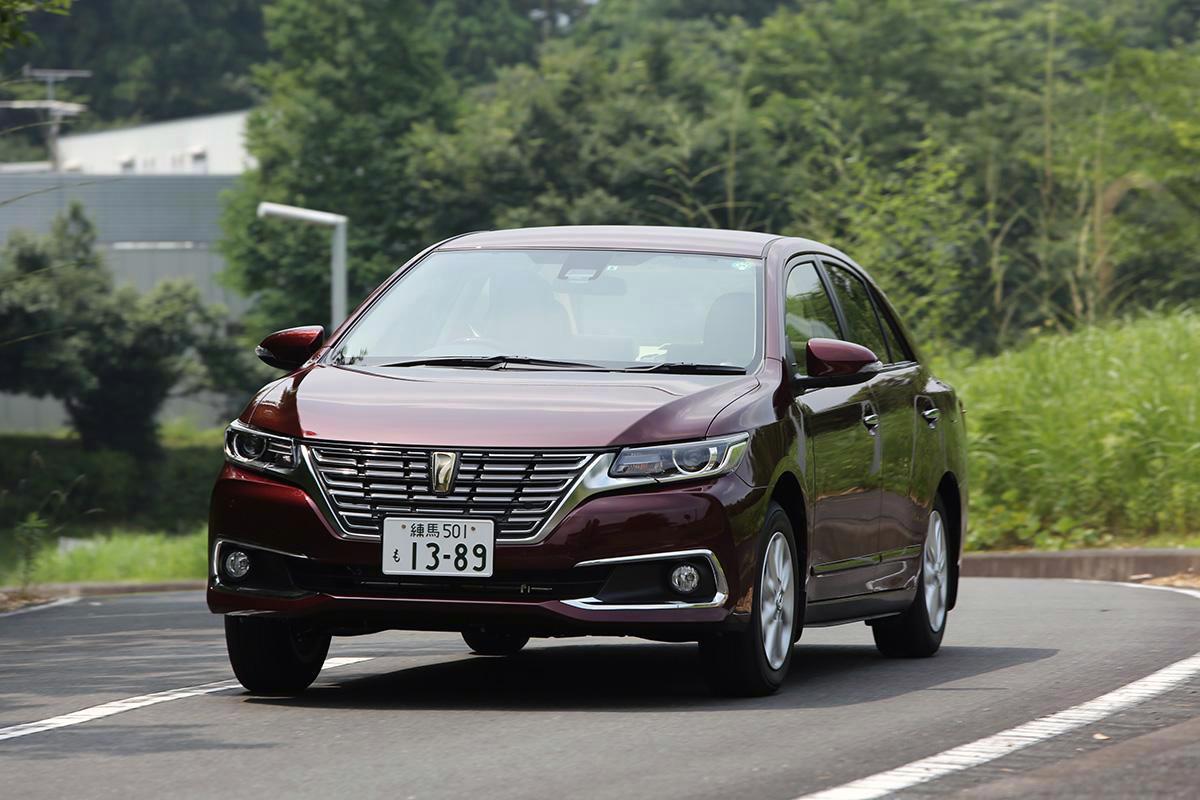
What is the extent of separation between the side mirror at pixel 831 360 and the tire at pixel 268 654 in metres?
1.96

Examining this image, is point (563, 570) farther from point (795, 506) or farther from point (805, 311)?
point (805, 311)

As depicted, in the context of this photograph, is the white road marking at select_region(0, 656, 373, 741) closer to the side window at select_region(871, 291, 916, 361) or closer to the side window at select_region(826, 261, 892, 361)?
the side window at select_region(826, 261, 892, 361)

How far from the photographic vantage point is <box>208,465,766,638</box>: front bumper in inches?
289

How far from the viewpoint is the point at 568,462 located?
289 inches

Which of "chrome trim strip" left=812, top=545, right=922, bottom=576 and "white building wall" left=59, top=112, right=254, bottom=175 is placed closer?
"chrome trim strip" left=812, top=545, right=922, bottom=576

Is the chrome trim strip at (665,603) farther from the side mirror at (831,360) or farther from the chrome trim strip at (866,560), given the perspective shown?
the side mirror at (831,360)

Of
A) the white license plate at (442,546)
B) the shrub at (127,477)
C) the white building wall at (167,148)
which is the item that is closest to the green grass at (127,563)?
the shrub at (127,477)

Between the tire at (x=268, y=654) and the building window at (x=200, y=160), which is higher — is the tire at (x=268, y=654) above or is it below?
above

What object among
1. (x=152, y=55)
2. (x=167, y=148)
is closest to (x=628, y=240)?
(x=167, y=148)

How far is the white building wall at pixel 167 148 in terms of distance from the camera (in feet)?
285

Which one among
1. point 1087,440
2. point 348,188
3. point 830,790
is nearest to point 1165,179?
point 1087,440

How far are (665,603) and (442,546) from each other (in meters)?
0.74

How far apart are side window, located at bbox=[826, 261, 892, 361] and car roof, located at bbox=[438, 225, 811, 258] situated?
50cm

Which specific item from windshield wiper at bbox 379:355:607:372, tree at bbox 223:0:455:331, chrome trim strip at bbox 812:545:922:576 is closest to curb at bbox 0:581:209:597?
chrome trim strip at bbox 812:545:922:576
